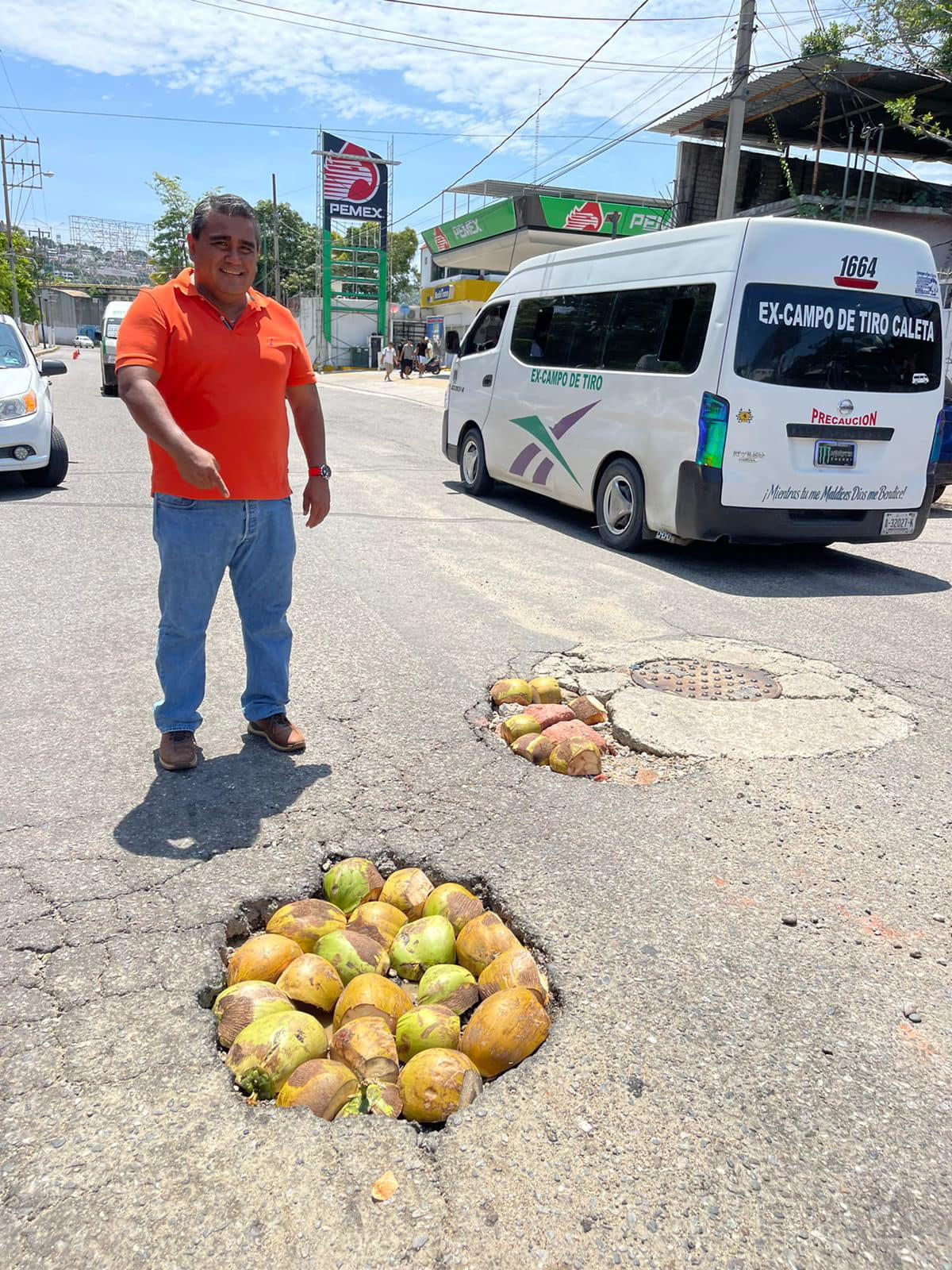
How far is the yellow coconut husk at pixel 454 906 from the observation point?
8.66 ft

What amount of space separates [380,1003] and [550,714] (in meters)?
1.97

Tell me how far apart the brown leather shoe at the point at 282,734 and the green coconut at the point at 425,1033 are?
1.73m

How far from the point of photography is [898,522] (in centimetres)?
743

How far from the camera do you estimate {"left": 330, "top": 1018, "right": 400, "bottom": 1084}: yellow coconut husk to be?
2076 mm

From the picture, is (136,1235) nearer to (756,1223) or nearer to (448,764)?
(756,1223)

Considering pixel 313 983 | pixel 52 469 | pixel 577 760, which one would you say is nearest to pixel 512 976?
pixel 313 983

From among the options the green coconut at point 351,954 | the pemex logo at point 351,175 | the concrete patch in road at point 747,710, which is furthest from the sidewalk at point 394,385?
the green coconut at point 351,954

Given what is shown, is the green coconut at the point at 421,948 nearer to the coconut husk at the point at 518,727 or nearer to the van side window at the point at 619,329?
the coconut husk at the point at 518,727

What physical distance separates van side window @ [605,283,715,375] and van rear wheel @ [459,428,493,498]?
8.52ft

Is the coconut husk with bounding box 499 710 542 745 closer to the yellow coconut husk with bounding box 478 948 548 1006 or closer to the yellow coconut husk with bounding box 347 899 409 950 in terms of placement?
the yellow coconut husk with bounding box 347 899 409 950

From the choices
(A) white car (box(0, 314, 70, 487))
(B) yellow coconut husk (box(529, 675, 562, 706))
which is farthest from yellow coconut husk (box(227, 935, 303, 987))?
(A) white car (box(0, 314, 70, 487))

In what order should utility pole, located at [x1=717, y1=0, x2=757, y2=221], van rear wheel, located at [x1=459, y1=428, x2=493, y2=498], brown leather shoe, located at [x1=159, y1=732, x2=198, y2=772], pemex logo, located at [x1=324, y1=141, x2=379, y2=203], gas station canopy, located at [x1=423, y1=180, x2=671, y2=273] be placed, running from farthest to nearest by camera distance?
pemex logo, located at [x1=324, y1=141, x2=379, y2=203]
gas station canopy, located at [x1=423, y1=180, x2=671, y2=273]
utility pole, located at [x1=717, y1=0, x2=757, y2=221]
van rear wheel, located at [x1=459, y1=428, x2=493, y2=498]
brown leather shoe, located at [x1=159, y1=732, x2=198, y2=772]

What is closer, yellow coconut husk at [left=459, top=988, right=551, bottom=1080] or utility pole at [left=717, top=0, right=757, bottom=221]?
yellow coconut husk at [left=459, top=988, right=551, bottom=1080]

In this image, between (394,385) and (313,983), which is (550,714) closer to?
(313,983)
